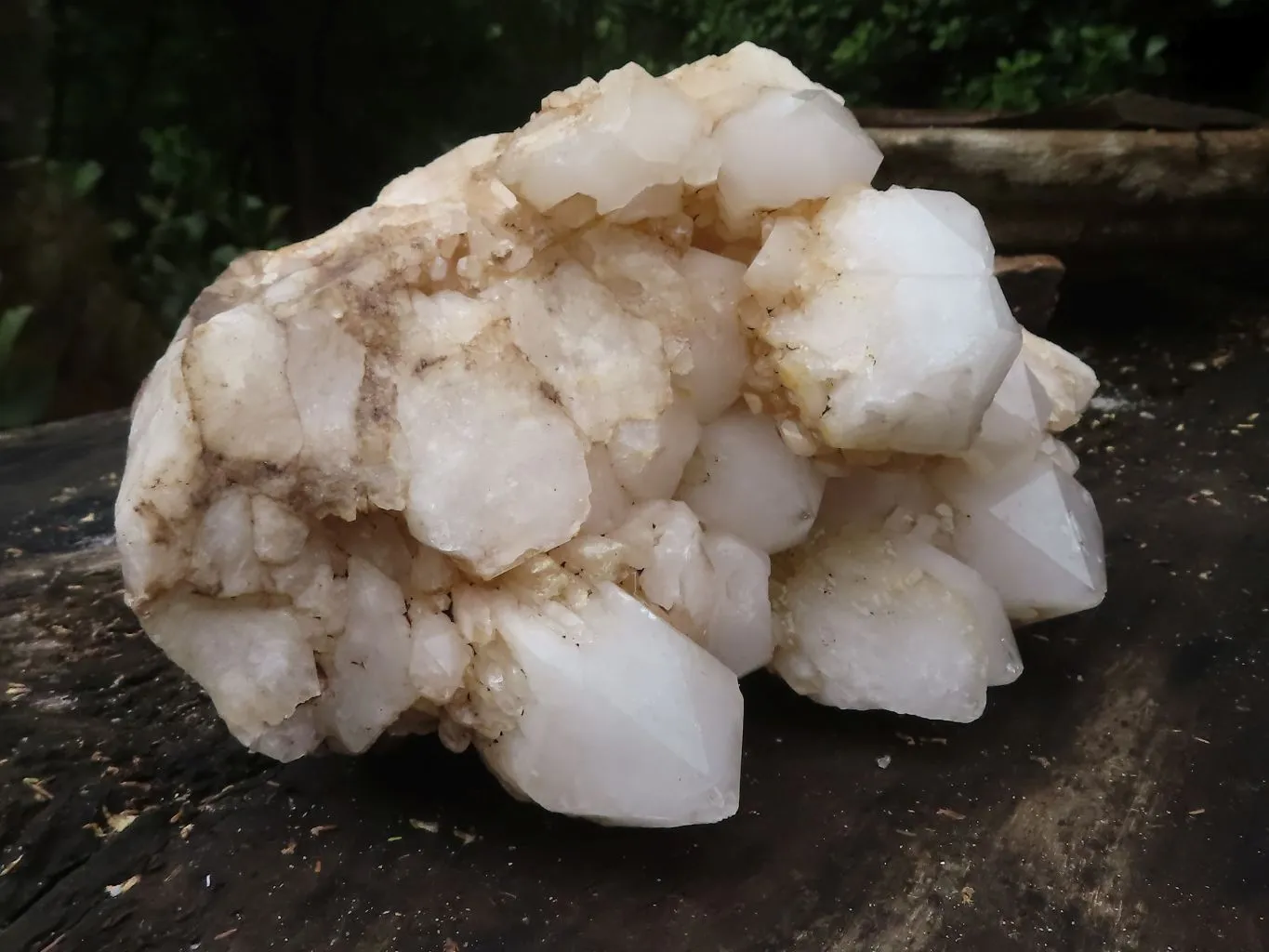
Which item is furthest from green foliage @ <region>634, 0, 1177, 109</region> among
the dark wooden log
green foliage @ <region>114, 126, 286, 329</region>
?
green foliage @ <region>114, 126, 286, 329</region>

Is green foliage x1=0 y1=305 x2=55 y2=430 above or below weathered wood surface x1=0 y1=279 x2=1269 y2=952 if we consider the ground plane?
below

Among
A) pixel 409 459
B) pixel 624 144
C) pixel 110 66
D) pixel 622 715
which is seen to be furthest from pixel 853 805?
pixel 110 66

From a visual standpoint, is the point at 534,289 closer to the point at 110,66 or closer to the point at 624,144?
the point at 624,144

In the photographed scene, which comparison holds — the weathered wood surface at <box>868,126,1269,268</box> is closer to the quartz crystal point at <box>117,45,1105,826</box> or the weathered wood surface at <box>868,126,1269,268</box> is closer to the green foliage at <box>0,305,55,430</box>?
the quartz crystal point at <box>117,45,1105,826</box>

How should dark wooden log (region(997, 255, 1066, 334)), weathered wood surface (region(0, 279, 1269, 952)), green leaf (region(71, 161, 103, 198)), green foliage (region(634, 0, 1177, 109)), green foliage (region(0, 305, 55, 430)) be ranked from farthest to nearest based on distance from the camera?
green leaf (region(71, 161, 103, 198)) → green foliage (region(0, 305, 55, 430)) → green foliage (region(634, 0, 1177, 109)) → dark wooden log (region(997, 255, 1066, 334)) → weathered wood surface (region(0, 279, 1269, 952))

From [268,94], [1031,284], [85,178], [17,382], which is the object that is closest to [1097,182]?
[1031,284]

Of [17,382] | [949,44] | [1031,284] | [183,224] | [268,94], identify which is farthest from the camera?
[268,94]

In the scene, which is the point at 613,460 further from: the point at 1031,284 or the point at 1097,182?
the point at 1097,182
